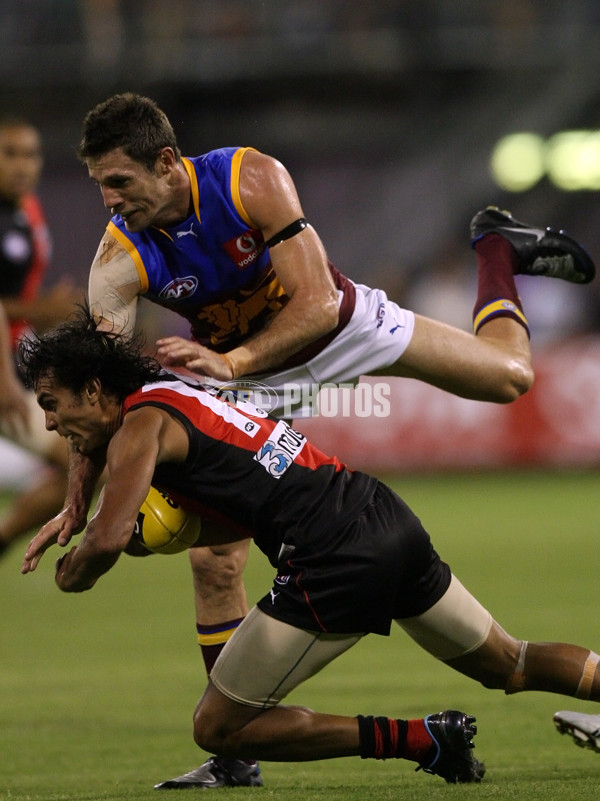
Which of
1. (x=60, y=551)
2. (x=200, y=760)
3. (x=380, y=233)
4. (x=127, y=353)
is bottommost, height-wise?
(x=200, y=760)

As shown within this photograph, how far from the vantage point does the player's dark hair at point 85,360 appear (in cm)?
420

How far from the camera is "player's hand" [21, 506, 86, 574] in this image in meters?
4.14

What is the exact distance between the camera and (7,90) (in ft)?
62.8

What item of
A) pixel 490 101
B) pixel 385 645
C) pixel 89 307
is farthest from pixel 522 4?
pixel 89 307

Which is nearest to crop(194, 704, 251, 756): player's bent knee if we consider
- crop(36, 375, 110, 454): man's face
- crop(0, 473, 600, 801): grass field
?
crop(0, 473, 600, 801): grass field

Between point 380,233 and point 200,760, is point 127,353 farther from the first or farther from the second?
point 380,233

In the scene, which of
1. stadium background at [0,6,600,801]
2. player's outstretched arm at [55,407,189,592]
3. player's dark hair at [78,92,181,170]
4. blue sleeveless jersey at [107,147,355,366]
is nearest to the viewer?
player's outstretched arm at [55,407,189,592]

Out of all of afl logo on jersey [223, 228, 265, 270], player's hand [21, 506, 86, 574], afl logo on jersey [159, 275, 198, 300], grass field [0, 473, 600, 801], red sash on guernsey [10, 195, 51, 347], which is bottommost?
grass field [0, 473, 600, 801]

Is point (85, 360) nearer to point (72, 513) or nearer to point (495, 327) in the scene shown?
point (72, 513)

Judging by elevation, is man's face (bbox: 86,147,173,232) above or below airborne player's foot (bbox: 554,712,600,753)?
above

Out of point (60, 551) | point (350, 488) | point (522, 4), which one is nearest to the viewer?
point (350, 488)

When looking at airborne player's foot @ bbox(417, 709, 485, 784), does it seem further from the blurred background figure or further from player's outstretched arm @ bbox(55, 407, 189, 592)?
the blurred background figure

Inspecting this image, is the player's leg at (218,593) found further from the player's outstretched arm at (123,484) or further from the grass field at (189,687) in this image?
the player's outstretched arm at (123,484)

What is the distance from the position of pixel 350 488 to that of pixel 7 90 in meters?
16.1
